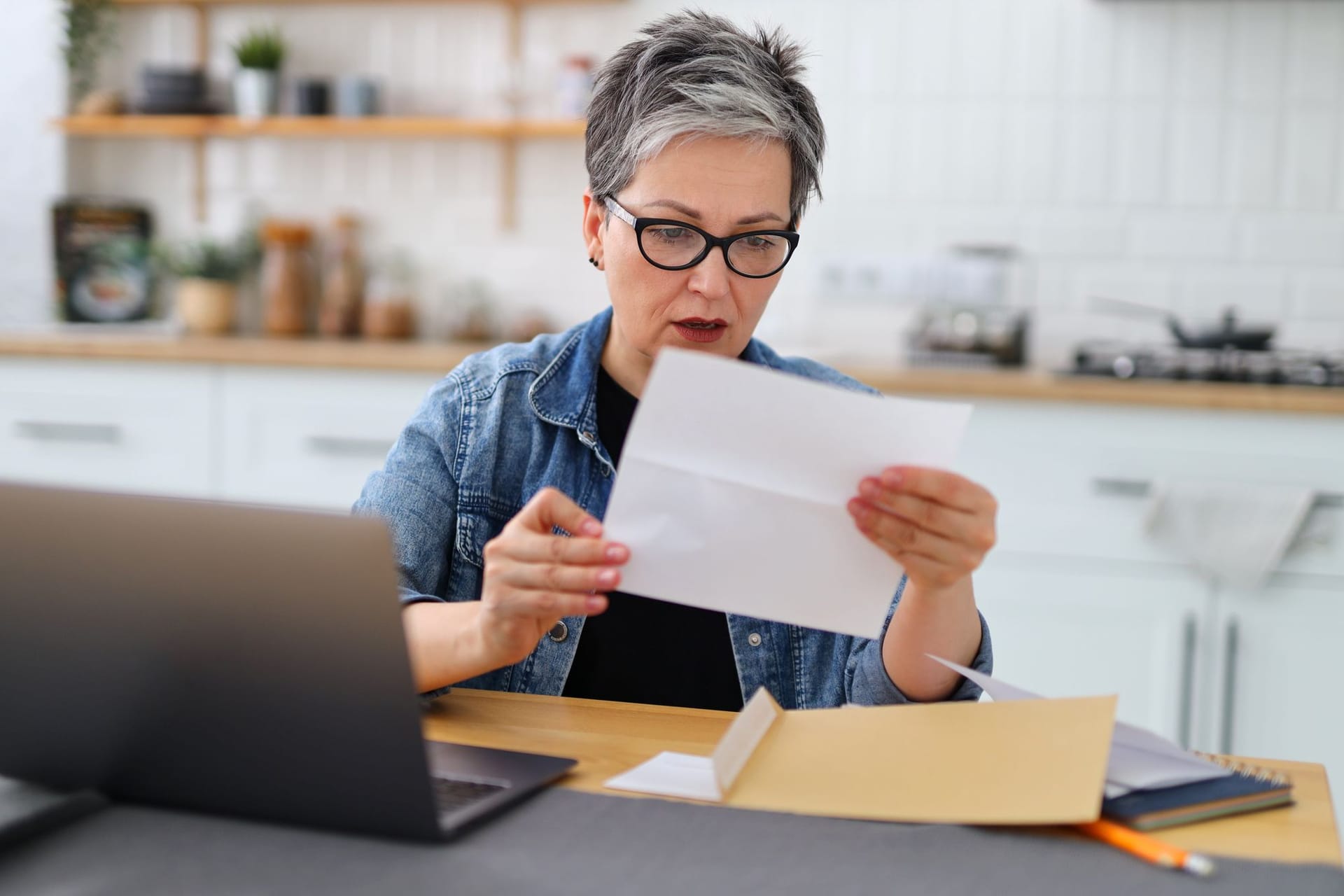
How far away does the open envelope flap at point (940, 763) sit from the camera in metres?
0.77

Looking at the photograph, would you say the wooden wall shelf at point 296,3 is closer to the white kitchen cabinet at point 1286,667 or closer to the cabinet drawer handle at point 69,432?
the cabinet drawer handle at point 69,432

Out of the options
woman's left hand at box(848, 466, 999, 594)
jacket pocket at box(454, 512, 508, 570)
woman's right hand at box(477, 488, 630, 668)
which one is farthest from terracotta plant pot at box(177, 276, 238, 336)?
woman's left hand at box(848, 466, 999, 594)

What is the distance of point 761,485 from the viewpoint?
0.85 m

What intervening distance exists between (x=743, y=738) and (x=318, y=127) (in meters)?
2.69

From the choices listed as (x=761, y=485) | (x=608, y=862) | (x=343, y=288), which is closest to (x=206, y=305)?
(x=343, y=288)

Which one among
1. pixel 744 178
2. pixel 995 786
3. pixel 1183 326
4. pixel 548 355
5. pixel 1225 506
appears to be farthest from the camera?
pixel 1183 326

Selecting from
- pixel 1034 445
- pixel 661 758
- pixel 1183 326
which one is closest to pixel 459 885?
pixel 661 758

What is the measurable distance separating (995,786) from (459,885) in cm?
34

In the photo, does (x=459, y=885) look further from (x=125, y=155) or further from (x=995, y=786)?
(x=125, y=155)

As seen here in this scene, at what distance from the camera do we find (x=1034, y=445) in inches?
91.5

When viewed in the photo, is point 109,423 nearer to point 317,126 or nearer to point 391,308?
point 391,308

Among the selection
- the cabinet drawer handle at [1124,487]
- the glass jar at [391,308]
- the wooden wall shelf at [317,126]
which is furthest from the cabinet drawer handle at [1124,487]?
the glass jar at [391,308]

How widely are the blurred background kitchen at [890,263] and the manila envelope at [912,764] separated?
4.85ft

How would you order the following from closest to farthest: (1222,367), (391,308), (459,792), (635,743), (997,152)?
(459,792), (635,743), (1222,367), (997,152), (391,308)
